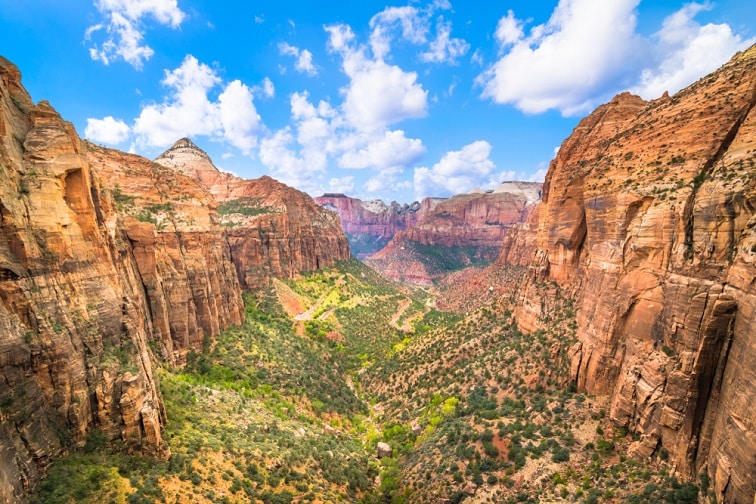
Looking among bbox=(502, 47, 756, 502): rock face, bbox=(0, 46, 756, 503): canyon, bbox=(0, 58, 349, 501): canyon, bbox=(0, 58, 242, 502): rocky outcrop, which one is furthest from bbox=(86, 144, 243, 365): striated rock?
bbox=(502, 47, 756, 502): rock face

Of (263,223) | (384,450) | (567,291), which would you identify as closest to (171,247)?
(384,450)

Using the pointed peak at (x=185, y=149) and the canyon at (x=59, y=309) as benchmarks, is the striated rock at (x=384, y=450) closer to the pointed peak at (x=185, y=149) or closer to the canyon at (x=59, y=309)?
the canyon at (x=59, y=309)

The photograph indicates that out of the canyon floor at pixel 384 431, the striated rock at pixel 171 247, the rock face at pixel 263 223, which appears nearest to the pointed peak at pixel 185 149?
the rock face at pixel 263 223

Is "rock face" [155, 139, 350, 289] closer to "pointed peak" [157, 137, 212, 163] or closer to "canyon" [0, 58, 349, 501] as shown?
"pointed peak" [157, 137, 212, 163]

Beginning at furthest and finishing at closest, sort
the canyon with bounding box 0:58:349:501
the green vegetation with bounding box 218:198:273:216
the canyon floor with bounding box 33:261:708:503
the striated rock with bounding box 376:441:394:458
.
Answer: the green vegetation with bounding box 218:198:273:216
the striated rock with bounding box 376:441:394:458
the canyon floor with bounding box 33:261:708:503
the canyon with bounding box 0:58:349:501

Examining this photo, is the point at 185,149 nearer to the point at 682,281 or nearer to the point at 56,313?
the point at 56,313

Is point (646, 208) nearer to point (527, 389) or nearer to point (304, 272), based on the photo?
point (527, 389)

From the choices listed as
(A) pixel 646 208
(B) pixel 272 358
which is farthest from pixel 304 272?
(A) pixel 646 208
